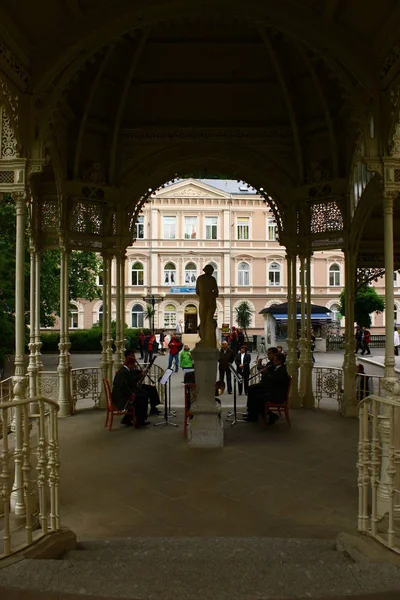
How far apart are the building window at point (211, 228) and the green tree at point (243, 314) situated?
5.89 metres

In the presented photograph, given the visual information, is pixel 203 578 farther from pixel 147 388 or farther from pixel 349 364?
pixel 349 364

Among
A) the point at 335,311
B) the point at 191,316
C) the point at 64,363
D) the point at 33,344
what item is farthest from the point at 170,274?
the point at 33,344

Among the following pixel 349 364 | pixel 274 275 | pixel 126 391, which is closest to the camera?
pixel 126 391

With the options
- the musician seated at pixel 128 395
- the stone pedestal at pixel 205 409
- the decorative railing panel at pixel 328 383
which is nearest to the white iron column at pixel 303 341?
the decorative railing panel at pixel 328 383

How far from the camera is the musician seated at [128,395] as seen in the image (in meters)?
7.92

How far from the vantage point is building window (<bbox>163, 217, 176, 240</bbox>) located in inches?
1497

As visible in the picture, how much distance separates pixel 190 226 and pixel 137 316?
8475 mm

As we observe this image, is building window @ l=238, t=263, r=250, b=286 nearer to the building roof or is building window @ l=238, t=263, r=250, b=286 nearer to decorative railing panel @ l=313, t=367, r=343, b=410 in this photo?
the building roof

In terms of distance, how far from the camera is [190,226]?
125ft

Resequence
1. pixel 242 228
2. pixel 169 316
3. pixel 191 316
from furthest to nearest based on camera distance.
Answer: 1. pixel 191 316
2. pixel 242 228
3. pixel 169 316

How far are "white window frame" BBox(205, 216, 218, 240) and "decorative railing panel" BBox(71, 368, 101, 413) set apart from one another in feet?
95.8

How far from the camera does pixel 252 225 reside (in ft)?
126

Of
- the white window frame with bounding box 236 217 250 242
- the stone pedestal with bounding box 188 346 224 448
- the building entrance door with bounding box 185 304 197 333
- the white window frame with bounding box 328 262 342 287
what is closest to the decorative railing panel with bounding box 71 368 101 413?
the stone pedestal with bounding box 188 346 224 448

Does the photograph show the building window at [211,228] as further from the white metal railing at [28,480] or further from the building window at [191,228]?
the white metal railing at [28,480]
